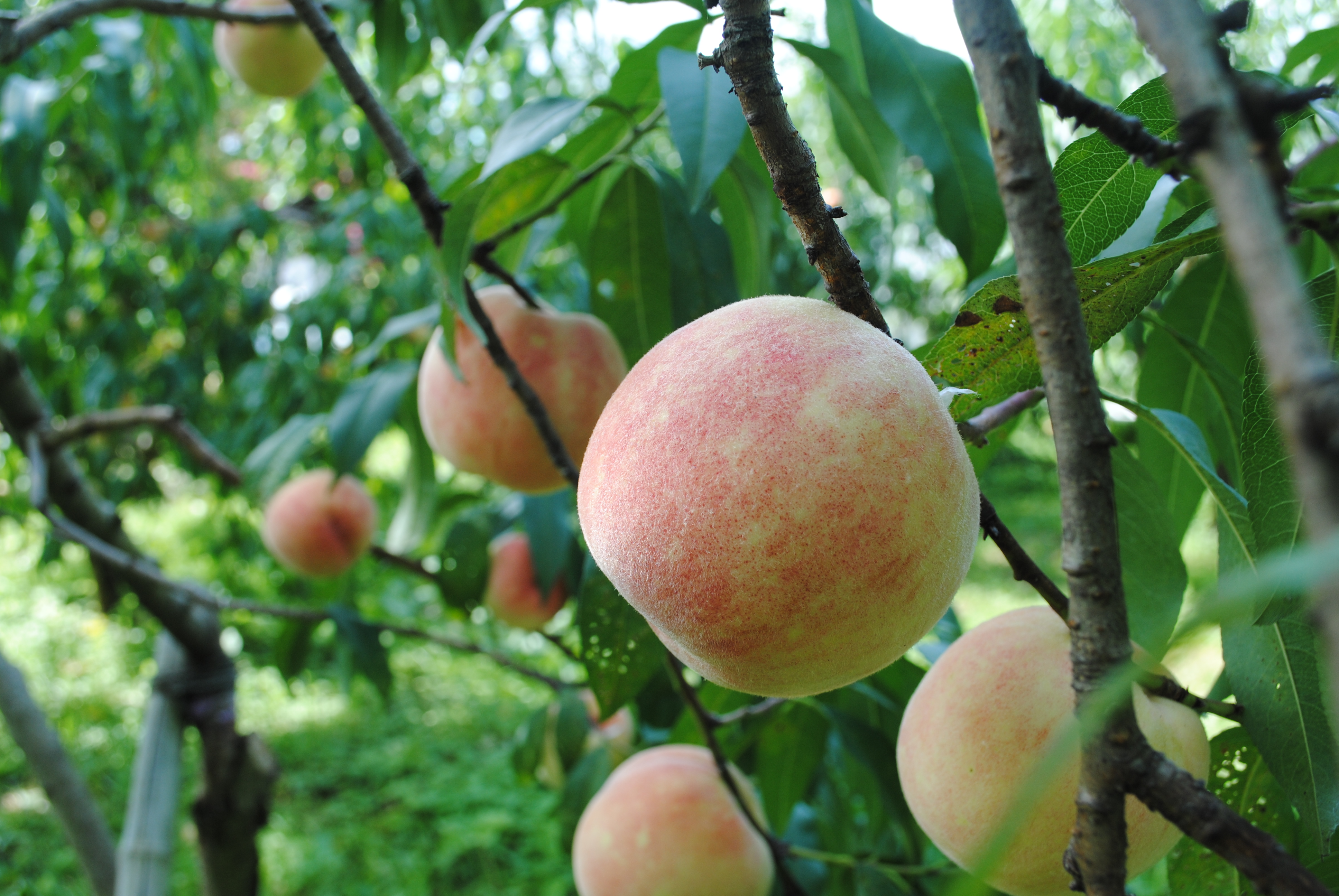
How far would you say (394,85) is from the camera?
1402mm

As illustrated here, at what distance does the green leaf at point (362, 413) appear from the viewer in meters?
1.08

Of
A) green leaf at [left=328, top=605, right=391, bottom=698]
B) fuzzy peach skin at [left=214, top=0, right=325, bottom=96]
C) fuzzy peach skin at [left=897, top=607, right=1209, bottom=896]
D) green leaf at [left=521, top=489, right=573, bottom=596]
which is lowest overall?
green leaf at [left=328, top=605, right=391, bottom=698]

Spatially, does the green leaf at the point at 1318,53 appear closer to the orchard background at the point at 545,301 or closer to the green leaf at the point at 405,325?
the orchard background at the point at 545,301

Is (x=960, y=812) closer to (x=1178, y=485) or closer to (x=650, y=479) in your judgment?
(x=650, y=479)

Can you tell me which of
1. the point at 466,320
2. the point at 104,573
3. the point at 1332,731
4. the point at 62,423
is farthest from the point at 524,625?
the point at 62,423

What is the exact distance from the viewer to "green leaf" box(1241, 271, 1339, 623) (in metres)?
0.43

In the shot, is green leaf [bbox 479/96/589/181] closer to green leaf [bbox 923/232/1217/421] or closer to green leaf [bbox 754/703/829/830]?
green leaf [bbox 923/232/1217/421]

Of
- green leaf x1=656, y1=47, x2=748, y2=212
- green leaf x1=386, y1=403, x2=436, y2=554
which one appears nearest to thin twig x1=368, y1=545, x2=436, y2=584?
green leaf x1=386, y1=403, x2=436, y2=554

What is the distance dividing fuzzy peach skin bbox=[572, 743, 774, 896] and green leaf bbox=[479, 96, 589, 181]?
612 millimetres

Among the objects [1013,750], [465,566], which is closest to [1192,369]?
[1013,750]

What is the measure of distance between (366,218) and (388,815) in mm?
1900

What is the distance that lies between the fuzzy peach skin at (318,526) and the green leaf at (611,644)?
44.4 inches

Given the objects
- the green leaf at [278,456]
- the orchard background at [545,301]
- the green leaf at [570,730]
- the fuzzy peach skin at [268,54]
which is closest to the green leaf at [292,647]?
the orchard background at [545,301]

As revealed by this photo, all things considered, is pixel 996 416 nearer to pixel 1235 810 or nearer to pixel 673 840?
pixel 1235 810
